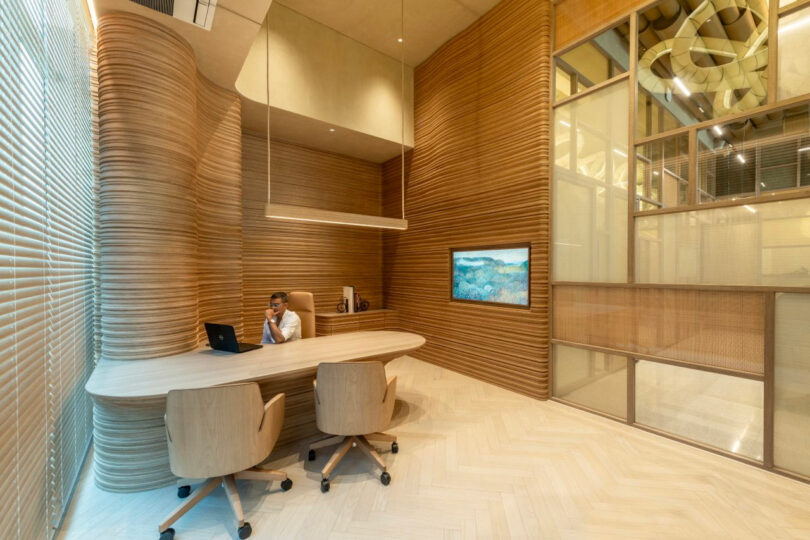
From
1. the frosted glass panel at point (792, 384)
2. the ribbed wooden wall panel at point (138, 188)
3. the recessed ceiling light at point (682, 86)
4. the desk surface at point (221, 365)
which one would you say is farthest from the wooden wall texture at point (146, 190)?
the frosted glass panel at point (792, 384)

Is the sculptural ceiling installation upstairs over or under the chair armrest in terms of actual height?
over

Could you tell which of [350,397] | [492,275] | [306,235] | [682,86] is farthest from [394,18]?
[350,397]

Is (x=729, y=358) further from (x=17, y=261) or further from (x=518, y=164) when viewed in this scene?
(x=17, y=261)

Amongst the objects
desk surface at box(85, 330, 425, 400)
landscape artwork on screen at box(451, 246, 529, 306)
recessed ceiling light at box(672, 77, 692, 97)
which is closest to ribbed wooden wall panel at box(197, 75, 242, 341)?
desk surface at box(85, 330, 425, 400)

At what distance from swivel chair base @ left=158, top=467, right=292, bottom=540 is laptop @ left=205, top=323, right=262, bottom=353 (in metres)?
0.98

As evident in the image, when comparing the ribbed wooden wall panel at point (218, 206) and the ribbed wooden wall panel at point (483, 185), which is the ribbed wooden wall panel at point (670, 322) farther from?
the ribbed wooden wall panel at point (218, 206)

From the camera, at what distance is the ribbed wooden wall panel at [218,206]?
12.5ft

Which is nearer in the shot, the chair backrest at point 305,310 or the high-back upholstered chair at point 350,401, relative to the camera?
the high-back upholstered chair at point 350,401

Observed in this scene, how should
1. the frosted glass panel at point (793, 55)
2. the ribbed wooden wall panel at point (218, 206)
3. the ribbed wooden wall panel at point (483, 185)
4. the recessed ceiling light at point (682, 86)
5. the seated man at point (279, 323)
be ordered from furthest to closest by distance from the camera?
the ribbed wooden wall panel at point (483, 185)
the ribbed wooden wall panel at point (218, 206)
the seated man at point (279, 323)
the recessed ceiling light at point (682, 86)
the frosted glass panel at point (793, 55)

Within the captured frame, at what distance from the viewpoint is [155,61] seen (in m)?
2.85

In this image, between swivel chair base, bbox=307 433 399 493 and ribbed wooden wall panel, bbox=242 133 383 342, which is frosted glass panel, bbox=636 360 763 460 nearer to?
swivel chair base, bbox=307 433 399 493

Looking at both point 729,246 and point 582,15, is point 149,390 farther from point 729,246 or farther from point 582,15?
point 582,15

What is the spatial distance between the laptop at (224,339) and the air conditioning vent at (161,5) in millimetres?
2420

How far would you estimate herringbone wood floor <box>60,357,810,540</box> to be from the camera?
2055mm
